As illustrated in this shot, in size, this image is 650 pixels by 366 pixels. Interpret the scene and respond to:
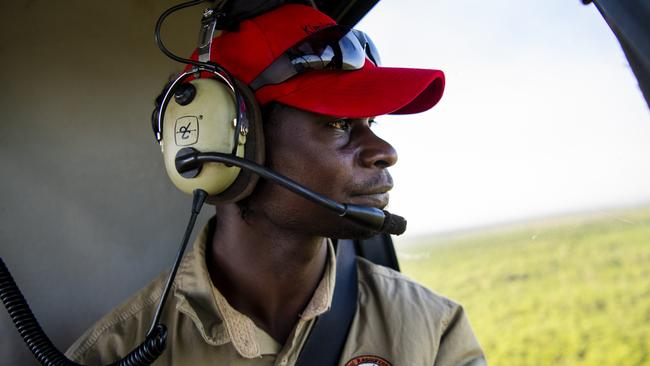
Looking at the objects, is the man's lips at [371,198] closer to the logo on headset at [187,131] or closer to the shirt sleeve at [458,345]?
the logo on headset at [187,131]

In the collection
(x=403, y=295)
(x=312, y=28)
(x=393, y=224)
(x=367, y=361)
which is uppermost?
(x=312, y=28)

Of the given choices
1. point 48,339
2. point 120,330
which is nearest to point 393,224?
point 120,330

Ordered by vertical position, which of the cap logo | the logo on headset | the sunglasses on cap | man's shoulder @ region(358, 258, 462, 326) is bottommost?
man's shoulder @ region(358, 258, 462, 326)

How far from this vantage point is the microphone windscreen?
118 cm

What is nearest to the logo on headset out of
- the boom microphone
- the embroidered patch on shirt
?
the boom microphone

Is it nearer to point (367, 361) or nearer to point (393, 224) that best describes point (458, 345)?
point (367, 361)

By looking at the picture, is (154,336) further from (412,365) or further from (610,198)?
(610,198)

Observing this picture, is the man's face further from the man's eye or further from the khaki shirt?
the khaki shirt

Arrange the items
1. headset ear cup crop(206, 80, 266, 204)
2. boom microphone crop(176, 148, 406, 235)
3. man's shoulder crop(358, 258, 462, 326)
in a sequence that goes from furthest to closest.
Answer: man's shoulder crop(358, 258, 462, 326), headset ear cup crop(206, 80, 266, 204), boom microphone crop(176, 148, 406, 235)

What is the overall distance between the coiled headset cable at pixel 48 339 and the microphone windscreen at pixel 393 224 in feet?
1.29

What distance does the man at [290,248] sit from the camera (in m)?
1.35

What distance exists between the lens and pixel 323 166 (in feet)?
4.43

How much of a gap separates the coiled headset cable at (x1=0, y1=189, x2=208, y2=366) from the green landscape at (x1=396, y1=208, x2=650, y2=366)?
105 centimetres

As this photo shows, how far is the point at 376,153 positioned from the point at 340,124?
0.12m
